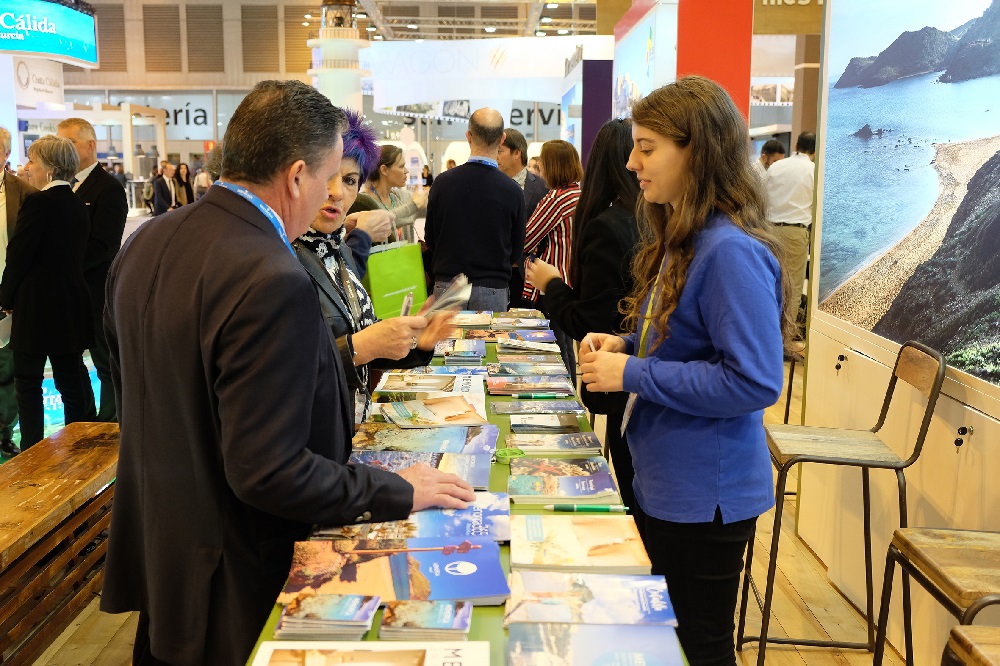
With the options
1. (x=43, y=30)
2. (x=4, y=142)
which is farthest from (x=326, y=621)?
(x=43, y=30)

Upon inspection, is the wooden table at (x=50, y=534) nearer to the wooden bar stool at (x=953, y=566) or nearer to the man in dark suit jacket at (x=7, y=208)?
the man in dark suit jacket at (x=7, y=208)

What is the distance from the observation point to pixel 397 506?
4.79 ft

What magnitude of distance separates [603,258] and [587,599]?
143 cm

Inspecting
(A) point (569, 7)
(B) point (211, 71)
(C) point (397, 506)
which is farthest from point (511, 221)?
Answer: (B) point (211, 71)

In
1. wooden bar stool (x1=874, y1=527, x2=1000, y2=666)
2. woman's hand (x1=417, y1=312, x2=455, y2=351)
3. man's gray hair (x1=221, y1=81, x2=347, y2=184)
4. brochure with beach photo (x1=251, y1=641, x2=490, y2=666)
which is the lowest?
wooden bar stool (x1=874, y1=527, x2=1000, y2=666)

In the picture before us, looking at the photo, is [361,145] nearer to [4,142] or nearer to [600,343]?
[600,343]

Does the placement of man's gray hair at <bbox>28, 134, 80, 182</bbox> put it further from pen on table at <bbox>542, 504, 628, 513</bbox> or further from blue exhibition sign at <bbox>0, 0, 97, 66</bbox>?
blue exhibition sign at <bbox>0, 0, 97, 66</bbox>

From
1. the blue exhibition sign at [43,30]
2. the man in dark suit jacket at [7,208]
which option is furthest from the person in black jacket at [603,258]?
the blue exhibition sign at [43,30]

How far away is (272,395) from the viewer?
1.20 metres

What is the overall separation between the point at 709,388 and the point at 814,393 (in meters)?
2.21

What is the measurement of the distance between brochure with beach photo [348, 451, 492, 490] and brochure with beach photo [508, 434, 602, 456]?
0.13 metres

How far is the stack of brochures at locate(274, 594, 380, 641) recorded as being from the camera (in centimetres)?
117

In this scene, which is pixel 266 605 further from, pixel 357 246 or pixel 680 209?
pixel 357 246

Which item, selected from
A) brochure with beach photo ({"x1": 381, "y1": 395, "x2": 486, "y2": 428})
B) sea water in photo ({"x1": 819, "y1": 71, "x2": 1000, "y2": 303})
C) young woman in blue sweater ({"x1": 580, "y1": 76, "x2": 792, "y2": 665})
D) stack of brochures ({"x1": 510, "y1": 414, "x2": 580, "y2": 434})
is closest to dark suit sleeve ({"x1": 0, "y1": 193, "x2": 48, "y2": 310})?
brochure with beach photo ({"x1": 381, "y1": 395, "x2": 486, "y2": 428})
